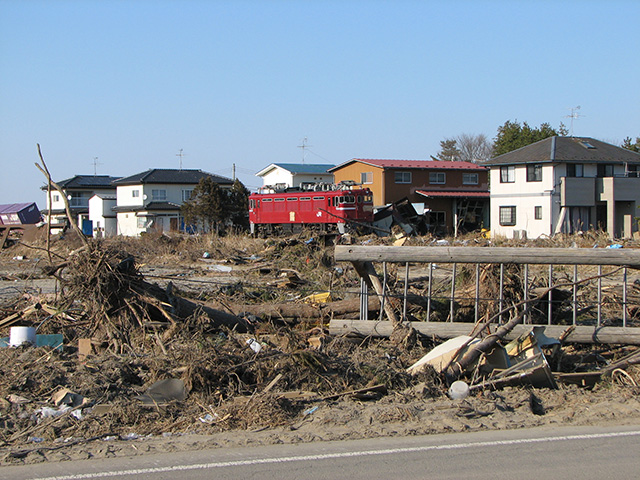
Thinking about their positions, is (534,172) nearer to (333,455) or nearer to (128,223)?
(128,223)

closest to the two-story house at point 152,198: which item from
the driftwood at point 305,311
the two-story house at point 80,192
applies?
the two-story house at point 80,192

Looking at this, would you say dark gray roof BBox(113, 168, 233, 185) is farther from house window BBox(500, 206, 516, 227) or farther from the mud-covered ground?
the mud-covered ground

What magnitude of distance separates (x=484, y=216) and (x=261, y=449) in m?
48.1

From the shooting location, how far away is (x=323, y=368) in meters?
7.02

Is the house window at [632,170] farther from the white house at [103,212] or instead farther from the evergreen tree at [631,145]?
the white house at [103,212]

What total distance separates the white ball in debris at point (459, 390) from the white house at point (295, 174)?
5196 centimetres

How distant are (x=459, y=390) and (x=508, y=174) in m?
38.0

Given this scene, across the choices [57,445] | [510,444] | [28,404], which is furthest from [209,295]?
[510,444]

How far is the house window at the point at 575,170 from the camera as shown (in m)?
40.1

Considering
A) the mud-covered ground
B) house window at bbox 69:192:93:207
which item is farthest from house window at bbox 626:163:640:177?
house window at bbox 69:192:93:207

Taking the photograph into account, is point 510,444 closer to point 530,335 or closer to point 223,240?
point 530,335

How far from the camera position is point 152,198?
5700cm

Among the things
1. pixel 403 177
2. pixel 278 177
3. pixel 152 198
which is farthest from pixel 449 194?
pixel 152 198

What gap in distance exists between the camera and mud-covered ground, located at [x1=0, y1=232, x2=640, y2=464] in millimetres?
5609
